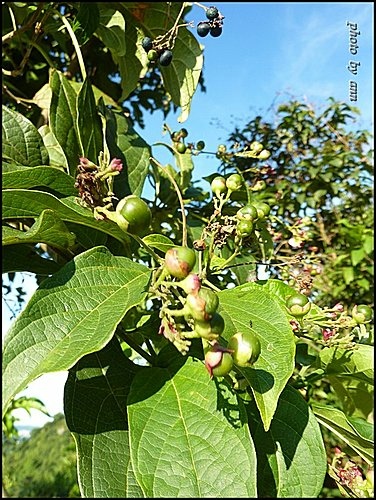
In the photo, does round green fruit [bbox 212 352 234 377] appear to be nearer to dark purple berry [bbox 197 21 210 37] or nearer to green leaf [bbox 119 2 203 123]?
dark purple berry [bbox 197 21 210 37]

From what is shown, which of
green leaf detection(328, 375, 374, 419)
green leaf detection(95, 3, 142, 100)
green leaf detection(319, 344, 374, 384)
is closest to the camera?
green leaf detection(319, 344, 374, 384)

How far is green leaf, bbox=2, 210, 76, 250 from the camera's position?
655 millimetres

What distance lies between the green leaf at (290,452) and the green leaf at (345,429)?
88mm

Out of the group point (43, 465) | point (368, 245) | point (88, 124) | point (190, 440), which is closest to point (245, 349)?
point (190, 440)

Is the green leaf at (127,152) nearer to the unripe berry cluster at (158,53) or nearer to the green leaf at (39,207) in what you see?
the unripe berry cluster at (158,53)

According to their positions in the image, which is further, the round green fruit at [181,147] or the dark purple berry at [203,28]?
the round green fruit at [181,147]

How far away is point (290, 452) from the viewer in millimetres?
724

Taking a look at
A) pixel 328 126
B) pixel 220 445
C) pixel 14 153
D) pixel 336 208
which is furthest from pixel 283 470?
pixel 328 126

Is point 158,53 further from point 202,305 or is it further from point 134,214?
point 202,305

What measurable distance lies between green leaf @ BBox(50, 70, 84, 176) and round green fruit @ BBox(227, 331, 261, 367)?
441 mm

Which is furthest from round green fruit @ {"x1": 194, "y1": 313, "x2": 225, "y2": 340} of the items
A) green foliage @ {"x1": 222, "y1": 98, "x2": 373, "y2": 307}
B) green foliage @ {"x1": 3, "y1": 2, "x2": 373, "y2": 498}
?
green foliage @ {"x1": 222, "y1": 98, "x2": 373, "y2": 307}

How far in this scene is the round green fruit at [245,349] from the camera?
57cm

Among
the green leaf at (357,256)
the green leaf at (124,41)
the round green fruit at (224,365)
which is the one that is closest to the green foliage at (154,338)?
the round green fruit at (224,365)

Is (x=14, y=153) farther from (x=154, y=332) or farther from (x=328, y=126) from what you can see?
(x=328, y=126)
